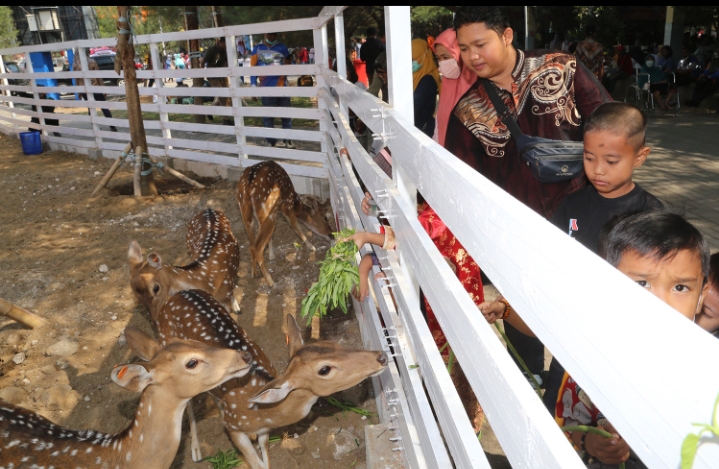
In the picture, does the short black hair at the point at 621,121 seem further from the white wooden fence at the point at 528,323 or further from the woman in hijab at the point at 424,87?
the woman in hijab at the point at 424,87

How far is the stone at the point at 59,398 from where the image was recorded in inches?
162

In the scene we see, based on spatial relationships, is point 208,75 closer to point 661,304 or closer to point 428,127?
point 428,127

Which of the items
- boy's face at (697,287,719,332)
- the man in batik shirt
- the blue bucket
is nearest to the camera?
boy's face at (697,287,719,332)

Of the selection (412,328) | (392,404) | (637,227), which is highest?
(637,227)

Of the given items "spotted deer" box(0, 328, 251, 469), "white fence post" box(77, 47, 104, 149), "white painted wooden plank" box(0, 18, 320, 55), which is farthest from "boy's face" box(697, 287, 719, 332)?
"white fence post" box(77, 47, 104, 149)

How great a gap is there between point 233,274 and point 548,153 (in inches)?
135

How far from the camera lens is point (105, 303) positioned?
555 centimetres

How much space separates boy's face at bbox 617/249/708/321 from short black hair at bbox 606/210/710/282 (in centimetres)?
1

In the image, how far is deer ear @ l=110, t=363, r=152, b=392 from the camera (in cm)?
287

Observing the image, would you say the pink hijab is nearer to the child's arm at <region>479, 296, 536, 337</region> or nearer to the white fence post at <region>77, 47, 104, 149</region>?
the child's arm at <region>479, 296, 536, 337</region>

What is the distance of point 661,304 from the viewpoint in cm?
58

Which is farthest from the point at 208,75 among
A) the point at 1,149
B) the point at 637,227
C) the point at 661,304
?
the point at 661,304

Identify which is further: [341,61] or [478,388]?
[341,61]

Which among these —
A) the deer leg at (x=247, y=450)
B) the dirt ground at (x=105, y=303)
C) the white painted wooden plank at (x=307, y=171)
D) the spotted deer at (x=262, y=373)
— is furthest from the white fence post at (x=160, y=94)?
the deer leg at (x=247, y=450)
